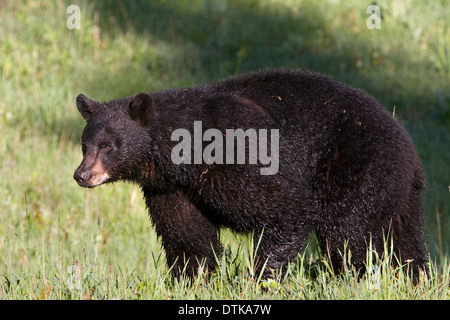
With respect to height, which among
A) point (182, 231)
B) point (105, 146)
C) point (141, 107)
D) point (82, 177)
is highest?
point (141, 107)

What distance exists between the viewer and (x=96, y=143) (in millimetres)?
4676

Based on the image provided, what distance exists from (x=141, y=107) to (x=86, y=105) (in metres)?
0.49

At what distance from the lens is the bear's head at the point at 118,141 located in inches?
184

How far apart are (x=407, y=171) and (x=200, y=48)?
23.8 feet

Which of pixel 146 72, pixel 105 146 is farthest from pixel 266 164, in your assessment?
pixel 146 72

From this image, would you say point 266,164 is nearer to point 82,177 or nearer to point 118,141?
point 118,141

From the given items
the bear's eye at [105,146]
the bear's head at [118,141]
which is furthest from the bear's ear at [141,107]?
the bear's eye at [105,146]

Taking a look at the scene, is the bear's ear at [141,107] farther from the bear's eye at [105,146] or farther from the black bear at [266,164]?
the bear's eye at [105,146]

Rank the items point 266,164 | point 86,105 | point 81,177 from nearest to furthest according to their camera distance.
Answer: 1. point 81,177
2. point 266,164
3. point 86,105

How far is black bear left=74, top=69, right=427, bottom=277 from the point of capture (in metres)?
4.66

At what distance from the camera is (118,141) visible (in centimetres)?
474
